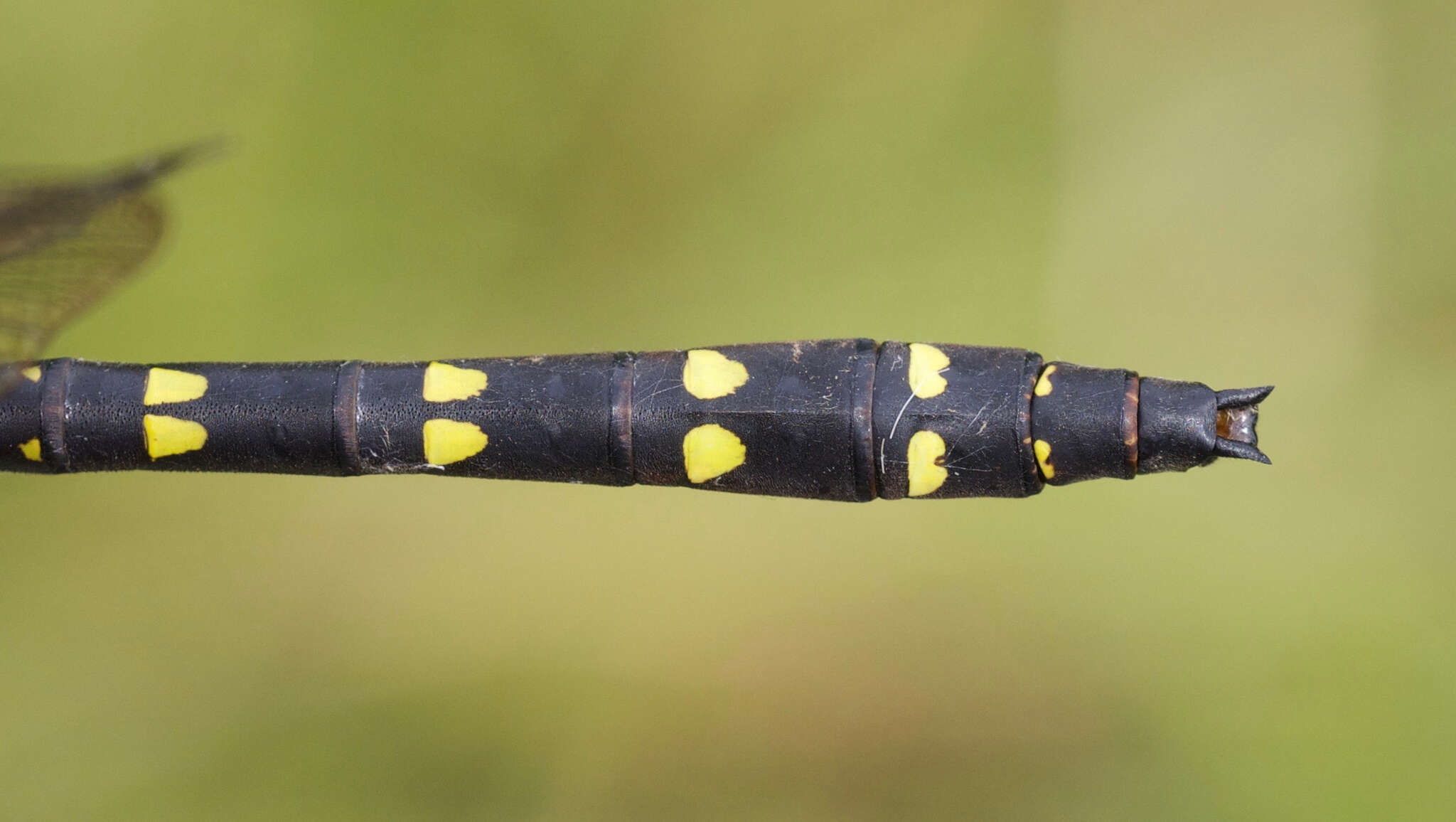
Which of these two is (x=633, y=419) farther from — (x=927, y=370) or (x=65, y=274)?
(x=65, y=274)

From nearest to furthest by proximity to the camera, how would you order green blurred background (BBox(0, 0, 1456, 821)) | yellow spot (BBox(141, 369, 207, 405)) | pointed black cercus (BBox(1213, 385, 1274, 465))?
pointed black cercus (BBox(1213, 385, 1274, 465)) < yellow spot (BBox(141, 369, 207, 405)) < green blurred background (BBox(0, 0, 1456, 821))

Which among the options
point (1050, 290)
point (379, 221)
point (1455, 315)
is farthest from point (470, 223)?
point (1455, 315)

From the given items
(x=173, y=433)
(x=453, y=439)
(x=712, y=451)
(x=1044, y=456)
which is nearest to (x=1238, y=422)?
(x=1044, y=456)

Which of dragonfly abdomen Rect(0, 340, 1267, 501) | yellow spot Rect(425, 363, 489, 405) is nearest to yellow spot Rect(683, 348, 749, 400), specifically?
dragonfly abdomen Rect(0, 340, 1267, 501)

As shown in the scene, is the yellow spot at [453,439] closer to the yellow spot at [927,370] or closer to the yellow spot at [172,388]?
the yellow spot at [172,388]

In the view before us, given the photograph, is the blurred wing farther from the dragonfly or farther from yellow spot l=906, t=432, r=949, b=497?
yellow spot l=906, t=432, r=949, b=497

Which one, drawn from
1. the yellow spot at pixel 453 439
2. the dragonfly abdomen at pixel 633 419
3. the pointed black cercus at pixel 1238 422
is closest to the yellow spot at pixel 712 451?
the dragonfly abdomen at pixel 633 419

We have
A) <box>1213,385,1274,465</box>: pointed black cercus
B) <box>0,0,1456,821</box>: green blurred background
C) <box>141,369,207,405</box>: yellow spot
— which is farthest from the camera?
<box>0,0,1456,821</box>: green blurred background
